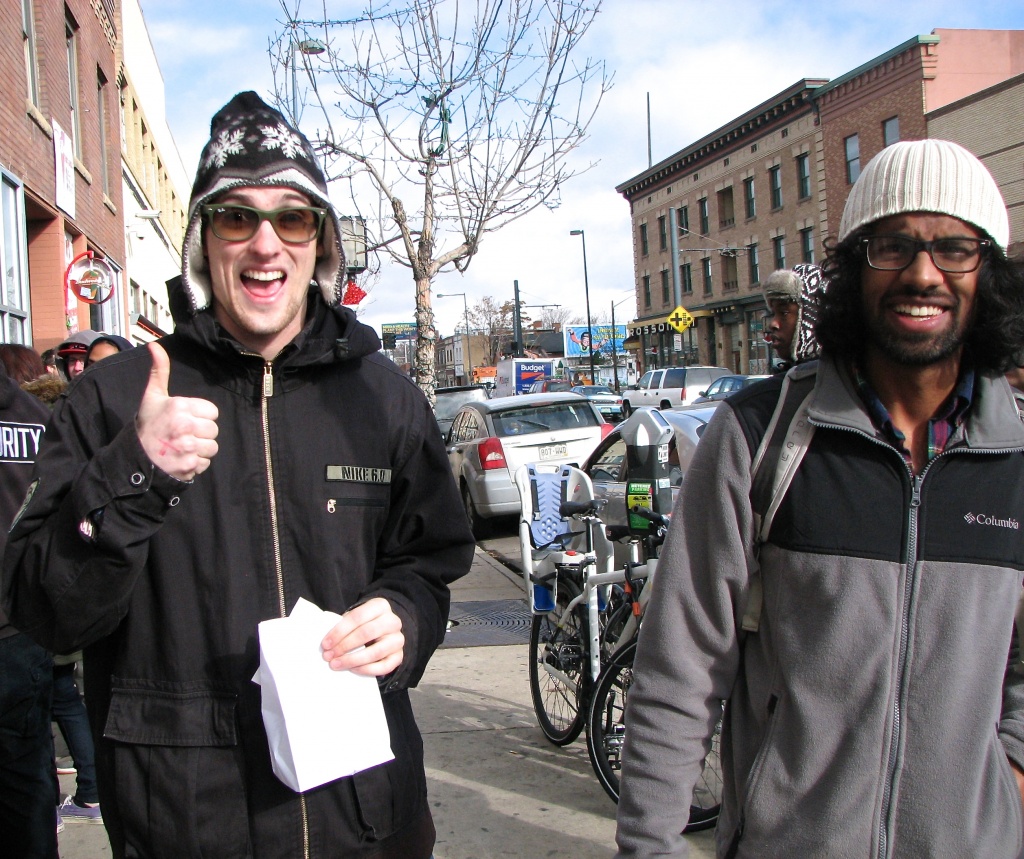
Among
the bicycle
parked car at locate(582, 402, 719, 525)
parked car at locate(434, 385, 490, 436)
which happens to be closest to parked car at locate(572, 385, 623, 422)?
parked car at locate(434, 385, 490, 436)

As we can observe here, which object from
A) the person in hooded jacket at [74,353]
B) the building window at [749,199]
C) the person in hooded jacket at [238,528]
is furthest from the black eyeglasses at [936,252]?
the building window at [749,199]

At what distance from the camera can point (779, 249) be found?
39.9 meters

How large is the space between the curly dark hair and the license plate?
9.94m

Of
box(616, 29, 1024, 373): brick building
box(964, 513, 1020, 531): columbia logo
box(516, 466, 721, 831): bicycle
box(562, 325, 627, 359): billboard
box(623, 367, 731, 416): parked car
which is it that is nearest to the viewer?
box(964, 513, 1020, 531): columbia logo

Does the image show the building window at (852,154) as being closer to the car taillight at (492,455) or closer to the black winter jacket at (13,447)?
the car taillight at (492,455)

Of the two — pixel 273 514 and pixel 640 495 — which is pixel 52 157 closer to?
pixel 640 495

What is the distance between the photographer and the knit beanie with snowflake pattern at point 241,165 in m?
2.00

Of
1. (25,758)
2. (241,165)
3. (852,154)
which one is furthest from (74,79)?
(852,154)

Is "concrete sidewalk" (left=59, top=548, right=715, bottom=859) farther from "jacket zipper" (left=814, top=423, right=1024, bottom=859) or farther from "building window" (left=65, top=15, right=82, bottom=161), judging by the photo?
"building window" (left=65, top=15, right=82, bottom=161)

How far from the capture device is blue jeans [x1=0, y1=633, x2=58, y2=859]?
283 cm

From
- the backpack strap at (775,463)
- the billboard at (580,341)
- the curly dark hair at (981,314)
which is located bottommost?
the backpack strap at (775,463)

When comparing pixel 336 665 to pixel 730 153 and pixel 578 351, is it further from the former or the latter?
pixel 578 351

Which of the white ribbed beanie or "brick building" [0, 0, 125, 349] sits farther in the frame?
"brick building" [0, 0, 125, 349]

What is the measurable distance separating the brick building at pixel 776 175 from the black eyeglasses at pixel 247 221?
93.0 feet
